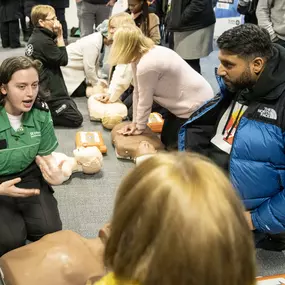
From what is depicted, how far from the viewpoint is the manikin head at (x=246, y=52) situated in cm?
161

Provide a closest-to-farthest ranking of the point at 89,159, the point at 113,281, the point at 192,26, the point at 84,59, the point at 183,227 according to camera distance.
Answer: the point at 183,227, the point at 113,281, the point at 89,159, the point at 192,26, the point at 84,59

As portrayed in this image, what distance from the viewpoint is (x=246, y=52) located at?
1619mm

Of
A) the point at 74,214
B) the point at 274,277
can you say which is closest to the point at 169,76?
the point at 74,214

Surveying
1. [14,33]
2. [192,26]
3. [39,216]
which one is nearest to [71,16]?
[14,33]

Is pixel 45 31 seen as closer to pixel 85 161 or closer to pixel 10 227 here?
pixel 85 161

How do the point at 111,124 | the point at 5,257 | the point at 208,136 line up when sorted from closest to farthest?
the point at 5,257 < the point at 208,136 < the point at 111,124

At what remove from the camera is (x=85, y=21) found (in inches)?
167

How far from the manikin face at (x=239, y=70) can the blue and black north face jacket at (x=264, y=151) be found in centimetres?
4

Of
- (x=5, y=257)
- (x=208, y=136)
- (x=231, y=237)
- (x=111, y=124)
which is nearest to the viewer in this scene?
(x=231, y=237)

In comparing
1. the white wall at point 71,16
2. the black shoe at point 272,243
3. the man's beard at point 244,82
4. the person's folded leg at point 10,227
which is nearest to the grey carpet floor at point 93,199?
the black shoe at point 272,243

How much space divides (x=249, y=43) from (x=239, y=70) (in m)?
0.11

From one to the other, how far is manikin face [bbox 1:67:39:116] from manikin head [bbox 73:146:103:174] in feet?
2.11

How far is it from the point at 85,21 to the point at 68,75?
1.05 m

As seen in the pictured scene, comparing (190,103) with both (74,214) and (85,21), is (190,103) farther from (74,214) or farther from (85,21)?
(85,21)
